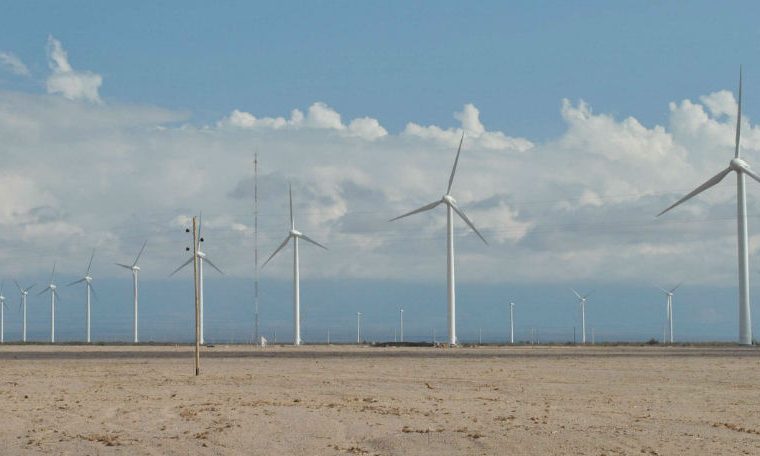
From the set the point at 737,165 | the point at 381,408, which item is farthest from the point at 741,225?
the point at 381,408

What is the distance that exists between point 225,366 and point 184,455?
3991 centimetres

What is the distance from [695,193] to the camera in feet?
381

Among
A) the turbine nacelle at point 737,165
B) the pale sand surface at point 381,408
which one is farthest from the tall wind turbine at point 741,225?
the pale sand surface at point 381,408

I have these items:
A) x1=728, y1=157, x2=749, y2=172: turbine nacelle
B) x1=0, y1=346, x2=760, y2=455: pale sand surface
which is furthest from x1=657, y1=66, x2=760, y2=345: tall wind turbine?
x1=0, y1=346, x2=760, y2=455: pale sand surface

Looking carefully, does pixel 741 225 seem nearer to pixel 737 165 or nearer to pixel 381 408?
pixel 737 165

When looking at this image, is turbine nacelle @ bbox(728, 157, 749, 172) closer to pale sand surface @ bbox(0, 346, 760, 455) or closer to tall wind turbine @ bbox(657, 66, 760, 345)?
tall wind turbine @ bbox(657, 66, 760, 345)

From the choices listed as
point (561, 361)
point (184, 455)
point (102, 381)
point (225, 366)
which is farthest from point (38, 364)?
point (184, 455)

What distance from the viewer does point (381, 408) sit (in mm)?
40781

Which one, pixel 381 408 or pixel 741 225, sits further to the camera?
pixel 741 225

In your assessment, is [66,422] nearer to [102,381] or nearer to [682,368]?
[102,381]

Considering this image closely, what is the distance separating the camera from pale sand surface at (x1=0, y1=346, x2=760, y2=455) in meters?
30.9

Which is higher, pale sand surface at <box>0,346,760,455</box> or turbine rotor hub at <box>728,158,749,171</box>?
turbine rotor hub at <box>728,158,749,171</box>

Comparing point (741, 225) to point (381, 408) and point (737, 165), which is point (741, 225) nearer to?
point (737, 165)

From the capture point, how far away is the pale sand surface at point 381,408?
3091cm
